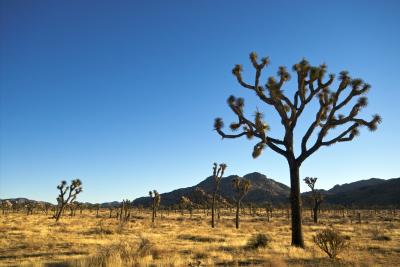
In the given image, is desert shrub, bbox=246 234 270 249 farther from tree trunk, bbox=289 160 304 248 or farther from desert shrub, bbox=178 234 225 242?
desert shrub, bbox=178 234 225 242

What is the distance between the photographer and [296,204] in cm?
1563

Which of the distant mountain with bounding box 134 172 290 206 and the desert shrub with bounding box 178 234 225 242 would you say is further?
the distant mountain with bounding box 134 172 290 206

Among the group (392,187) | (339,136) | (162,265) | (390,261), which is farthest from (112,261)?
(392,187)

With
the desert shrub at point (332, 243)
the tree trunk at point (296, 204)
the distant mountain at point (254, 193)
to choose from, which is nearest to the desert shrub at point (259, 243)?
the tree trunk at point (296, 204)

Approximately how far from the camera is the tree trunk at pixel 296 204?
1532 centimetres

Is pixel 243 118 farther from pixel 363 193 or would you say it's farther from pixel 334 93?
pixel 363 193

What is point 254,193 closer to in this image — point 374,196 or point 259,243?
point 374,196

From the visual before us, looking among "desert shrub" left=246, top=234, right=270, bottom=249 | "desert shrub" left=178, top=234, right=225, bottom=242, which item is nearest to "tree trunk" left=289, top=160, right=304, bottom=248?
"desert shrub" left=246, top=234, right=270, bottom=249

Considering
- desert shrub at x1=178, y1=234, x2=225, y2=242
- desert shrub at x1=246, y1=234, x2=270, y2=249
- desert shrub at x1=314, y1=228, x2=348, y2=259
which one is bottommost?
desert shrub at x1=178, y1=234, x2=225, y2=242

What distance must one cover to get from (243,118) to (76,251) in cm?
892

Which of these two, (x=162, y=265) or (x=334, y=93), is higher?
(x=334, y=93)

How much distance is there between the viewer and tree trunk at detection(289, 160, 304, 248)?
1532 cm

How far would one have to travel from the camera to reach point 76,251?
14.3 metres

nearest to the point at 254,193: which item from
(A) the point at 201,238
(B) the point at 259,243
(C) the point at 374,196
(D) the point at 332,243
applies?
(C) the point at 374,196
